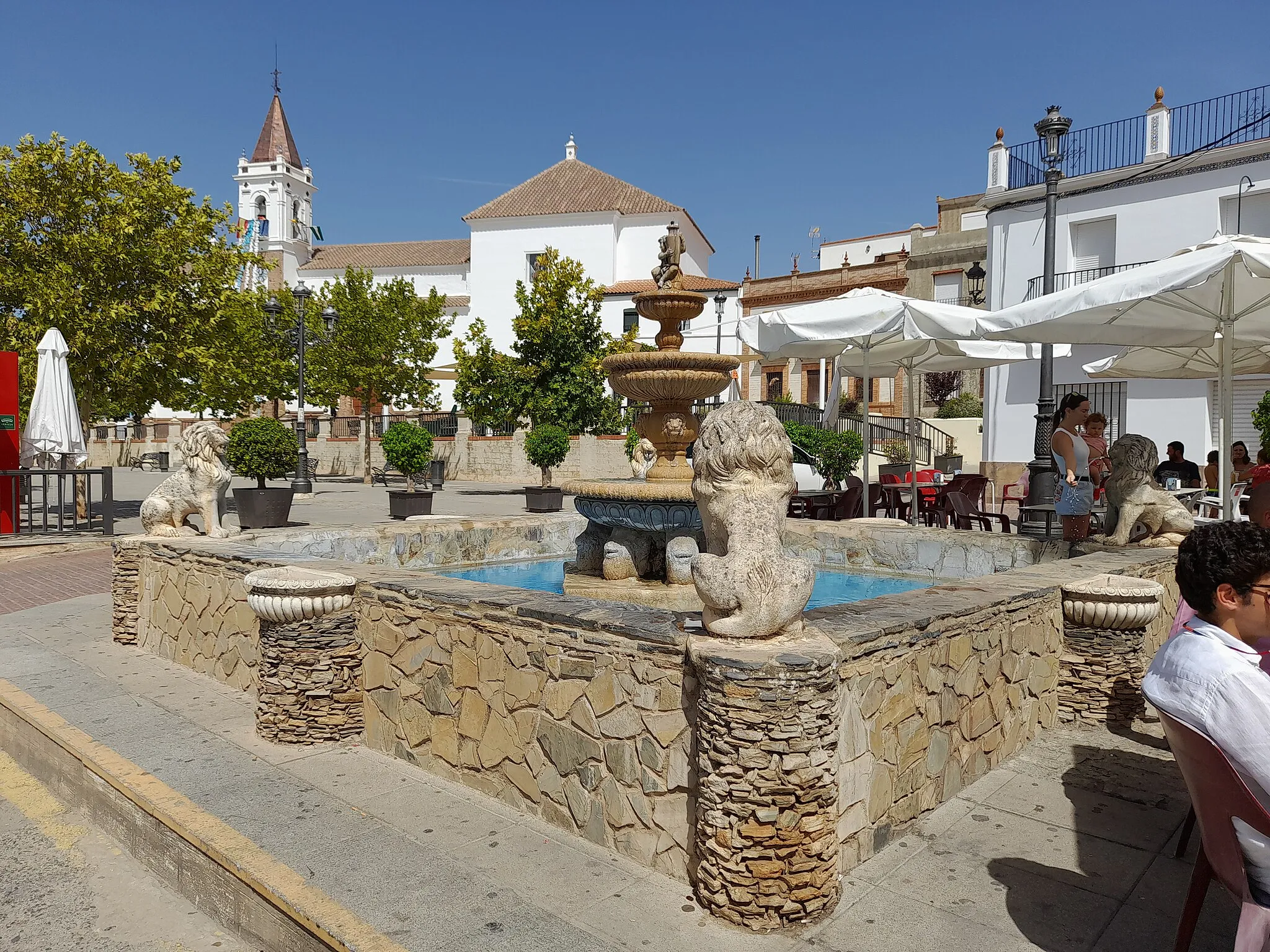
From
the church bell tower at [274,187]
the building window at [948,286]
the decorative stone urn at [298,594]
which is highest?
the church bell tower at [274,187]

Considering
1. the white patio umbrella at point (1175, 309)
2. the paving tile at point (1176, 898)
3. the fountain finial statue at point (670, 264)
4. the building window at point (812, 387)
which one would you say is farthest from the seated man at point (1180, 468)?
the building window at point (812, 387)

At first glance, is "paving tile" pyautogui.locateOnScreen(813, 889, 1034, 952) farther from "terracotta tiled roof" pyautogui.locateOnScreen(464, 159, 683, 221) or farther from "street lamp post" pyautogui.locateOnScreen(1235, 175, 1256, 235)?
"terracotta tiled roof" pyautogui.locateOnScreen(464, 159, 683, 221)

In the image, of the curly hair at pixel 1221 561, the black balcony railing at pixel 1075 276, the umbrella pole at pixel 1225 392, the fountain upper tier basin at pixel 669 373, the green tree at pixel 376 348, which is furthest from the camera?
the green tree at pixel 376 348

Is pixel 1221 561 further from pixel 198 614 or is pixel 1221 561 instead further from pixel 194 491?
pixel 194 491

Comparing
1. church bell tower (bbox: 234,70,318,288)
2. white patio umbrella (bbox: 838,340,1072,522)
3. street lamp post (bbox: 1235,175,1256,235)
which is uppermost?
church bell tower (bbox: 234,70,318,288)

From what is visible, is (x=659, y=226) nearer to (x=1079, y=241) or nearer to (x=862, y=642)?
(x=1079, y=241)

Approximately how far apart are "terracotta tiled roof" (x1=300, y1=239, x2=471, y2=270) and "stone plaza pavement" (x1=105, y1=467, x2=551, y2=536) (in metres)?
Answer: 23.6

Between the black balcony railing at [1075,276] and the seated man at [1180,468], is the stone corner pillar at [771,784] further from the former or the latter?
the black balcony railing at [1075,276]

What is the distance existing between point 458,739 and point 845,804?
67.1 inches

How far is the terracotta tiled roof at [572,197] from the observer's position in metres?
41.4

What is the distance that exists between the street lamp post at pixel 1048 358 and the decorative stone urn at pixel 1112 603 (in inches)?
252

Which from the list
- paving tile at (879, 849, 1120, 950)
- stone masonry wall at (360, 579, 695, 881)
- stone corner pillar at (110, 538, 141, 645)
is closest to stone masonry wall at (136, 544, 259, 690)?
stone corner pillar at (110, 538, 141, 645)

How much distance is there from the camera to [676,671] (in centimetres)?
298

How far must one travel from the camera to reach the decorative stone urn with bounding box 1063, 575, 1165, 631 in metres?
4.38
